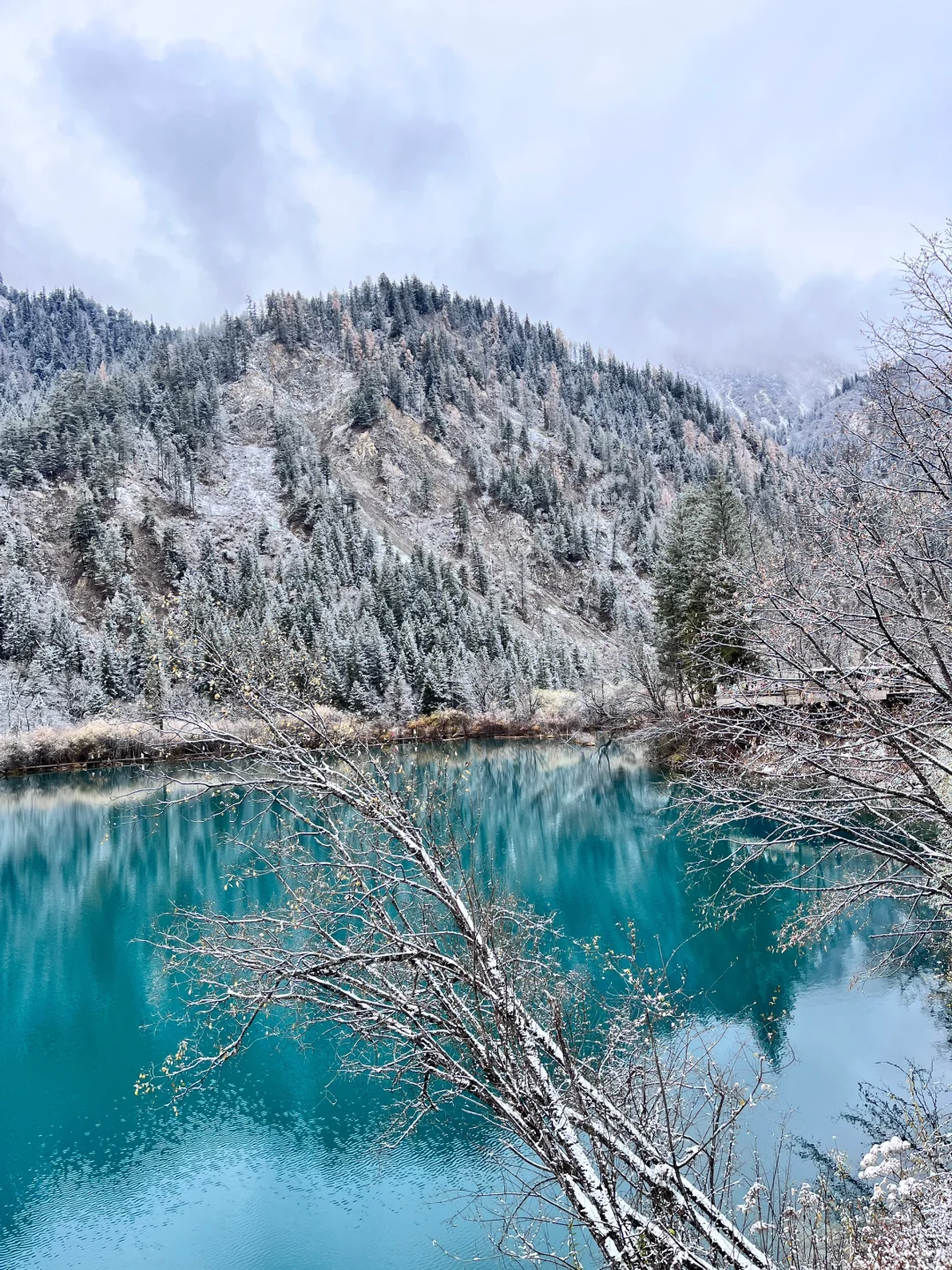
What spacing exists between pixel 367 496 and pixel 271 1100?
92.3 metres

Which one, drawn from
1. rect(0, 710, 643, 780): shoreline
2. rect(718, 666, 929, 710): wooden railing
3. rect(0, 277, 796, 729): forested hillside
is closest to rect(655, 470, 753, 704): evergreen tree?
rect(0, 277, 796, 729): forested hillside

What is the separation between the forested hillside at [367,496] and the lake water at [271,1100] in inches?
712

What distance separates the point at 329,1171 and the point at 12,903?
1945cm

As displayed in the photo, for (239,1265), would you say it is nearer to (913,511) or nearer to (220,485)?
(913,511)

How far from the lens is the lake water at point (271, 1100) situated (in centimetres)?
949

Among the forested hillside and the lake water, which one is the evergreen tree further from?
the lake water

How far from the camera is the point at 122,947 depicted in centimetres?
1992

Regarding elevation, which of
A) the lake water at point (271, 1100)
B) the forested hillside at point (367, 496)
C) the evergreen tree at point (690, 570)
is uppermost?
the forested hillside at point (367, 496)

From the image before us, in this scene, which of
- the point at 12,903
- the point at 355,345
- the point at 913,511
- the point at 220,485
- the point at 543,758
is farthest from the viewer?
the point at 355,345

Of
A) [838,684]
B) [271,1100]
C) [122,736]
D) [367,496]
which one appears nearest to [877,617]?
[838,684]

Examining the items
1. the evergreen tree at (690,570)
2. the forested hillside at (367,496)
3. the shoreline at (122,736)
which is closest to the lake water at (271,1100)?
the evergreen tree at (690,570)

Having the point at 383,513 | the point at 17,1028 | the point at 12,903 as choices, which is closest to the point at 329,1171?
the point at 17,1028

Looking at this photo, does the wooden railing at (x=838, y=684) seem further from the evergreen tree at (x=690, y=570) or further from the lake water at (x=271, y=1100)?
the evergreen tree at (x=690, y=570)

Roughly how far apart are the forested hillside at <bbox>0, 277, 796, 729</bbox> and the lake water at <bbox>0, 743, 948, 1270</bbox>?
18.1 metres
